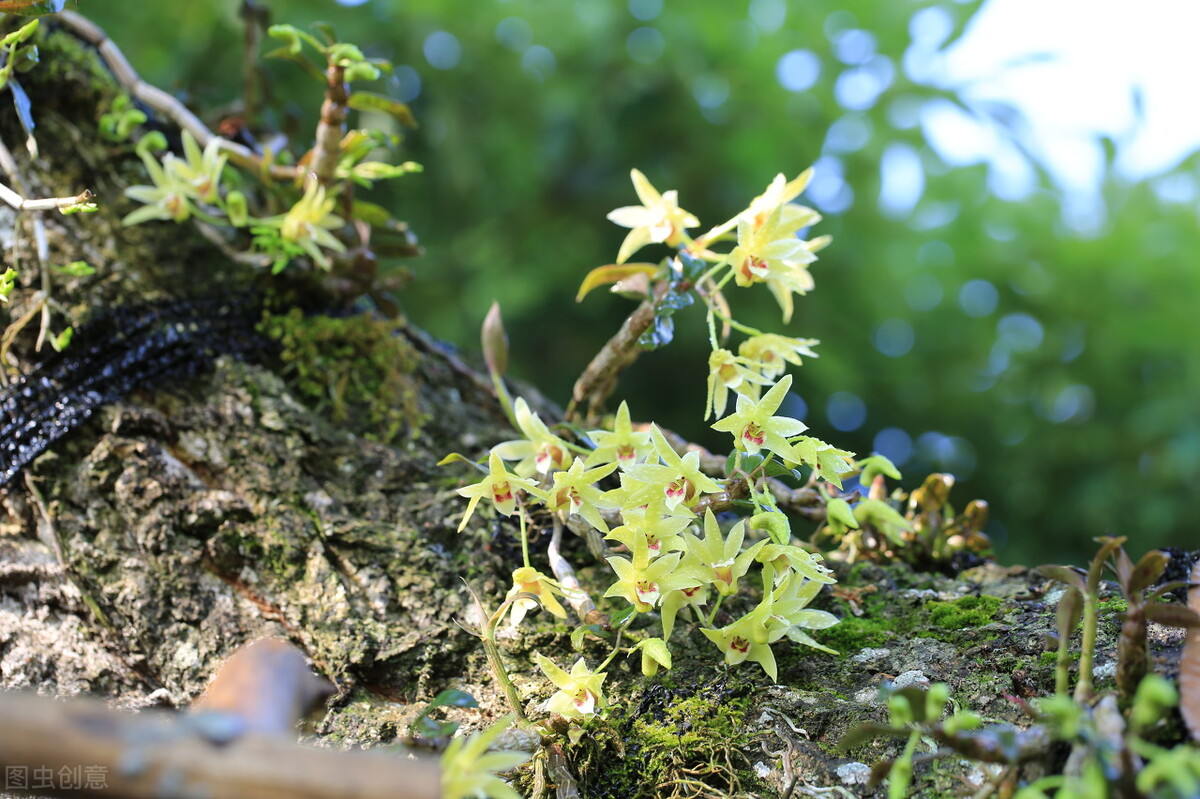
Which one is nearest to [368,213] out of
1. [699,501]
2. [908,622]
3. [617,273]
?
[617,273]

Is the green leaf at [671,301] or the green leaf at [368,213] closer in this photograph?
the green leaf at [671,301]

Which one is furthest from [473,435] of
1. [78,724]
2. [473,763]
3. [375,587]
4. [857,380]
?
[857,380]

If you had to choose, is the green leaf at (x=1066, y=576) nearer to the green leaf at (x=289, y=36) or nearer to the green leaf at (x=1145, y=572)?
the green leaf at (x=1145, y=572)

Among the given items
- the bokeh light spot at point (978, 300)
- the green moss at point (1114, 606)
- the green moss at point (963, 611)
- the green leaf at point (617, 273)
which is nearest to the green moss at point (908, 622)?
the green moss at point (963, 611)

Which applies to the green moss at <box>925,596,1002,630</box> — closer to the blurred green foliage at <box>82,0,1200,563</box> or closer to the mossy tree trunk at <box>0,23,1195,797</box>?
the mossy tree trunk at <box>0,23,1195,797</box>

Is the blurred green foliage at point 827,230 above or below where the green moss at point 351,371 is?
above

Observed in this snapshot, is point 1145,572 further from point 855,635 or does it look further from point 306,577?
point 306,577
